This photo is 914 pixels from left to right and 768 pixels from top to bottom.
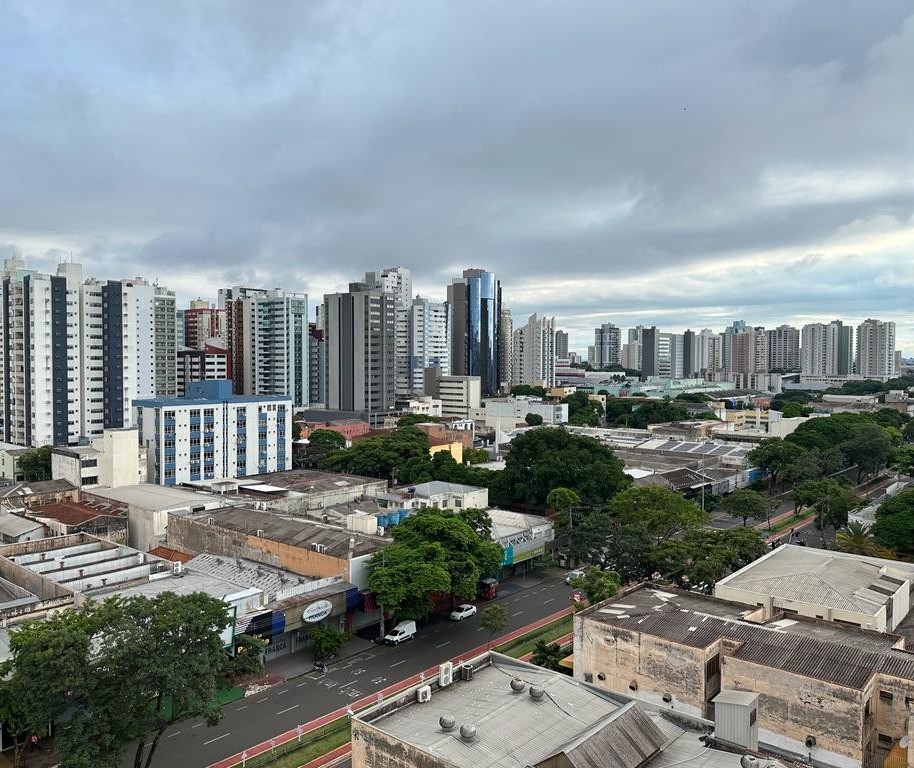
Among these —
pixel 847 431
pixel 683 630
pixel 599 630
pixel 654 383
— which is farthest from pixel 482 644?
pixel 654 383

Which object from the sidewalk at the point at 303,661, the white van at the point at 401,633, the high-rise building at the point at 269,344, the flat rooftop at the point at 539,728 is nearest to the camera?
the flat rooftop at the point at 539,728

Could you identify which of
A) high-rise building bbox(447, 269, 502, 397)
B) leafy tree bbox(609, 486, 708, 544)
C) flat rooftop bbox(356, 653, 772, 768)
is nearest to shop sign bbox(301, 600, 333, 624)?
flat rooftop bbox(356, 653, 772, 768)

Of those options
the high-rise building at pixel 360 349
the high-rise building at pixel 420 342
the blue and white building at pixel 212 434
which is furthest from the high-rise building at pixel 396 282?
the blue and white building at pixel 212 434

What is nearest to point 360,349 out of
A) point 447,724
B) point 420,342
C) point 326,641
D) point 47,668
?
point 420,342

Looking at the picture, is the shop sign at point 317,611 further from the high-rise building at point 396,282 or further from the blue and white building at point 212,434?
the high-rise building at point 396,282

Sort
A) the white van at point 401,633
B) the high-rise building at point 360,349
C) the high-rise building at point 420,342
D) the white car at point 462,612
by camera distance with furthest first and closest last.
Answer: the high-rise building at point 420,342
the high-rise building at point 360,349
the white car at point 462,612
the white van at point 401,633

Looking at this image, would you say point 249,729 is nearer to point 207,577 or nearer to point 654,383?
point 207,577

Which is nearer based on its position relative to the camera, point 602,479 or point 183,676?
point 183,676
